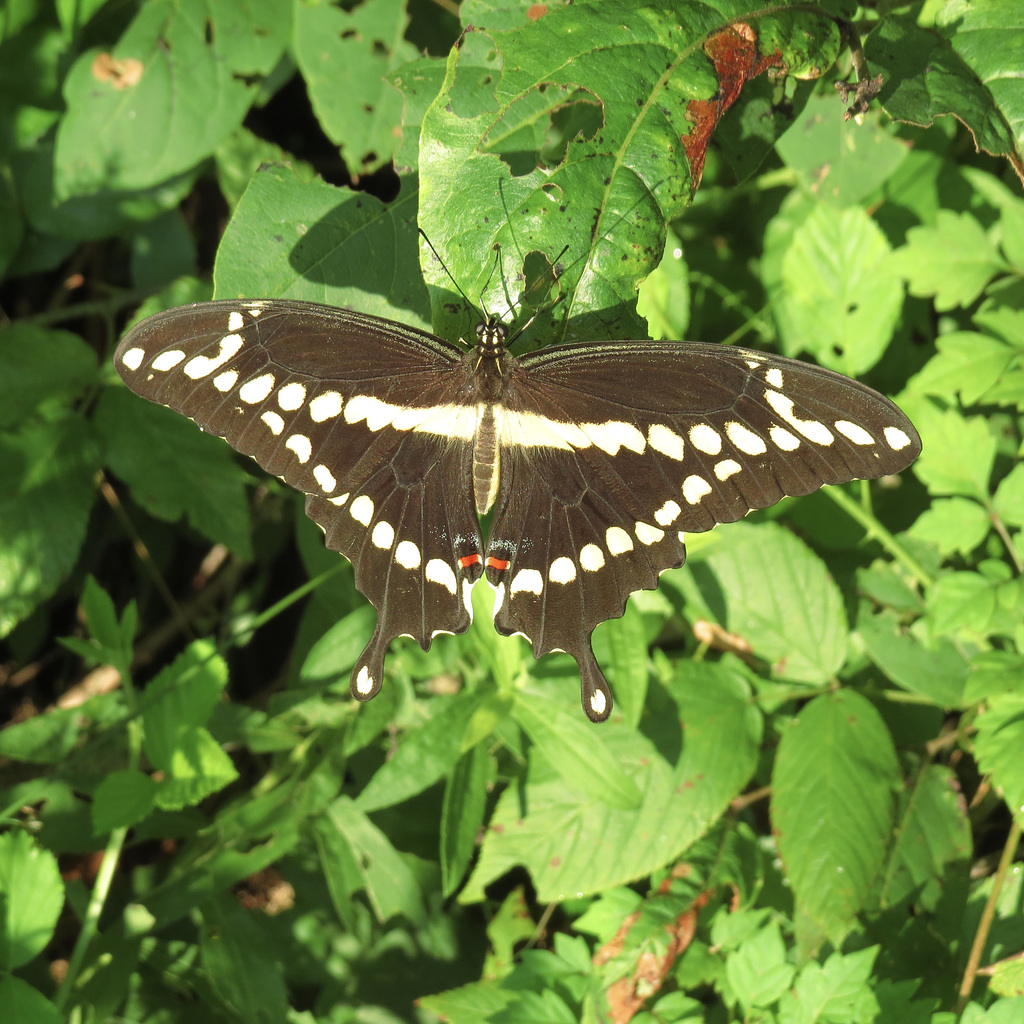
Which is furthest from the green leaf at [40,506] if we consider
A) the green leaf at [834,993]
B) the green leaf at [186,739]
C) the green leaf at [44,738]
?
the green leaf at [834,993]

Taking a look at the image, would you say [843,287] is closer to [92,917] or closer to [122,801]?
[122,801]

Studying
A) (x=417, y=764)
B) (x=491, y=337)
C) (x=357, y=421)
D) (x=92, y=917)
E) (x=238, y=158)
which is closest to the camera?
(x=491, y=337)

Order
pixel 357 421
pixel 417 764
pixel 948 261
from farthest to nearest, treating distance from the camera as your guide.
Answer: pixel 948 261 < pixel 417 764 < pixel 357 421

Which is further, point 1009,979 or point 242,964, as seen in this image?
point 242,964

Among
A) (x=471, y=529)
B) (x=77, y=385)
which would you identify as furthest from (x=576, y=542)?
(x=77, y=385)

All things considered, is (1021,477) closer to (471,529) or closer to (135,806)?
(471,529)

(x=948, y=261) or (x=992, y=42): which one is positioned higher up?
(x=992, y=42)

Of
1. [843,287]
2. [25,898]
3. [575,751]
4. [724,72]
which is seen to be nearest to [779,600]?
[575,751]
